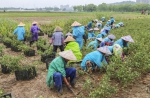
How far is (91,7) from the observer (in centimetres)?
9500

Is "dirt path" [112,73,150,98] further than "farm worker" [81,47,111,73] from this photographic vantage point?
No

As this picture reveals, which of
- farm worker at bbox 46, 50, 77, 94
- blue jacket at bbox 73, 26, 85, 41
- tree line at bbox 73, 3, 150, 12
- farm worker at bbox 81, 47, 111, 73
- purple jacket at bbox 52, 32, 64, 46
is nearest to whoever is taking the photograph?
farm worker at bbox 46, 50, 77, 94

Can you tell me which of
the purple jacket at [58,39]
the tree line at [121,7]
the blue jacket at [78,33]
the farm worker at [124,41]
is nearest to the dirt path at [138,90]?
the farm worker at [124,41]

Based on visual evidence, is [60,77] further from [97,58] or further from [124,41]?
[124,41]

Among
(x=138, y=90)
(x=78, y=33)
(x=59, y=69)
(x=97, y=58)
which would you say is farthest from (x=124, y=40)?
(x=59, y=69)

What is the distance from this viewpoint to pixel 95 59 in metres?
5.72

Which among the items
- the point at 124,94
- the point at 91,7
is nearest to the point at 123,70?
the point at 124,94

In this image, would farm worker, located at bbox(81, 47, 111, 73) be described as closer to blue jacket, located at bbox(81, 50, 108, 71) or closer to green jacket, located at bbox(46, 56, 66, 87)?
blue jacket, located at bbox(81, 50, 108, 71)

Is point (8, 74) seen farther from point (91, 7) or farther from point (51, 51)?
point (91, 7)

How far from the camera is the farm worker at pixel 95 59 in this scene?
566 cm

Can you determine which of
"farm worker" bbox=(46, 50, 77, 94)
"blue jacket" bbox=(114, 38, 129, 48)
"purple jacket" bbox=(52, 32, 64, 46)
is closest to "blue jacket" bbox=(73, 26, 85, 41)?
"purple jacket" bbox=(52, 32, 64, 46)

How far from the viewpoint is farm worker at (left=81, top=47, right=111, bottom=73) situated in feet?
18.6

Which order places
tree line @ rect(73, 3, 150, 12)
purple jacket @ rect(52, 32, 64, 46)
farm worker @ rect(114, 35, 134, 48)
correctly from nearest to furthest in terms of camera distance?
farm worker @ rect(114, 35, 134, 48) < purple jacket @ rect(52, 32, 64, 46) < tree line @ rect(73, 3, 150, 12)

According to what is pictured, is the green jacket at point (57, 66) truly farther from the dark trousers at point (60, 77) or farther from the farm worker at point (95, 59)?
the farm worker at point (95, 59)
